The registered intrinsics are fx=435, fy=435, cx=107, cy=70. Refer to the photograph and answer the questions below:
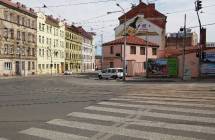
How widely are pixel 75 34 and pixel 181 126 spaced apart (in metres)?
108

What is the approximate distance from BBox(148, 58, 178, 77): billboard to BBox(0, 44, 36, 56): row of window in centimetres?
2912

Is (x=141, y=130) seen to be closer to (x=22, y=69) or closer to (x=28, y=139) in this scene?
(x=28, y=139)

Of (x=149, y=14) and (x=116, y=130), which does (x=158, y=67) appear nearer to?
(x=149, y=14)

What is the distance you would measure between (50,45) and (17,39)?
1892cm

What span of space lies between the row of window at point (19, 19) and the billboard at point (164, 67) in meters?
32.2

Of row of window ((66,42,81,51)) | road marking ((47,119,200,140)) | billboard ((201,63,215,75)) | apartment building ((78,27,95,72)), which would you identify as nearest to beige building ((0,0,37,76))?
row of window ((66,42,81,51))

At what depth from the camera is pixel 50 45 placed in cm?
9494

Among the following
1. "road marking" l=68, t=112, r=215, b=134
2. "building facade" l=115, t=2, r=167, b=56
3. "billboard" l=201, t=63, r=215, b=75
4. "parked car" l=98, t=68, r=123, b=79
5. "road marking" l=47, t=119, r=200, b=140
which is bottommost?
"road marking" l=47, t=119, r=200, b=140

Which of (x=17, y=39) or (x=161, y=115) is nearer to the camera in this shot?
(x=161, y=115)

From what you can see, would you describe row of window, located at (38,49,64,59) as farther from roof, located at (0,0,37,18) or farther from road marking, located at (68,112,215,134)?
road marking, located at (68,112,215,134)

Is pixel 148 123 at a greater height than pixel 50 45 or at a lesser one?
lesser

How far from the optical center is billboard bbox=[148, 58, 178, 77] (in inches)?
1900

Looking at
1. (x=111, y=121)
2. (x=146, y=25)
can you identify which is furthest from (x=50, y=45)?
(x=111, y=121)

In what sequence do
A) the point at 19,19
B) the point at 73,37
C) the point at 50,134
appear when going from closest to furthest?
the point at 50,134, the point at 19,19, the point at 73,37
